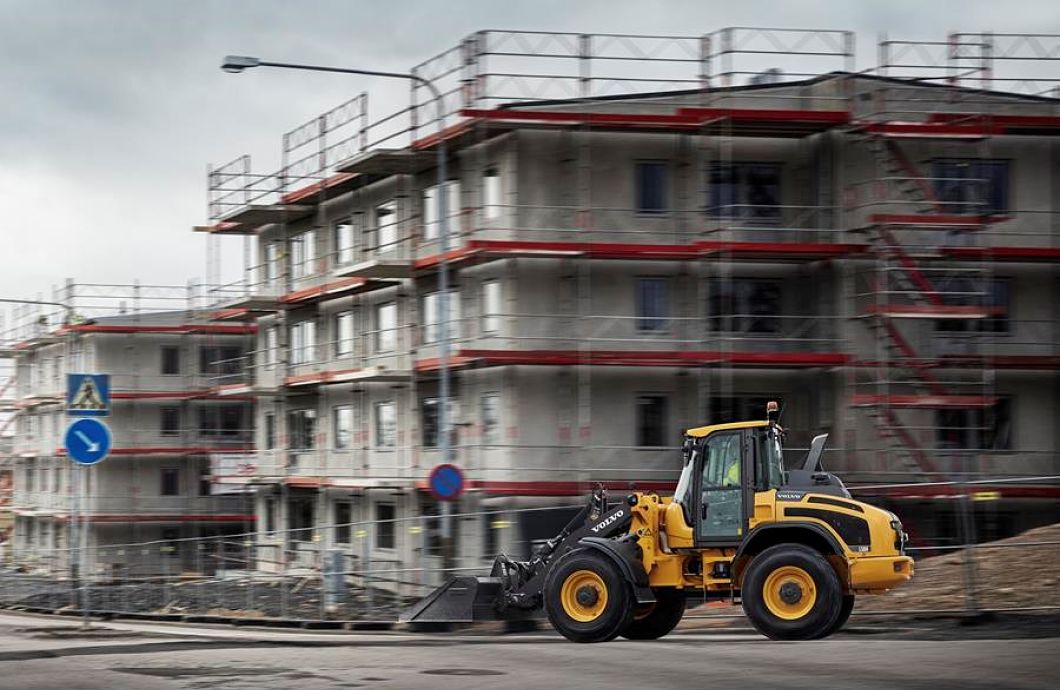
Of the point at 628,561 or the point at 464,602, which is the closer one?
the point at 628,561

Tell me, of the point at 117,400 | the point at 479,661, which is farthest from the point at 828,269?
the point at 117,400

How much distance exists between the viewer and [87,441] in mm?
20562

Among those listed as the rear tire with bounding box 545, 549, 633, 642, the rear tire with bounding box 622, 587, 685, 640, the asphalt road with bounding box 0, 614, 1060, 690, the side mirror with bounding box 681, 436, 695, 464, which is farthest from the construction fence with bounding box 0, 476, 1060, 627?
the rear tire with bounding box 545, 549, 633, 642

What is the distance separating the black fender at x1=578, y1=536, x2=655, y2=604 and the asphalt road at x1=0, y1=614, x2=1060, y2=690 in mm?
598

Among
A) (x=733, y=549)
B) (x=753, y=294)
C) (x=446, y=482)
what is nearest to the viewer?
(x=733, y=549)

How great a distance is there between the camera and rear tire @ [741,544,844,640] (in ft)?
53.1

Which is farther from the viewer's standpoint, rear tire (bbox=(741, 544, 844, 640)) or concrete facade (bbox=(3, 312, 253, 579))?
concrete facade (bbox=(3, 312, 253, 579))

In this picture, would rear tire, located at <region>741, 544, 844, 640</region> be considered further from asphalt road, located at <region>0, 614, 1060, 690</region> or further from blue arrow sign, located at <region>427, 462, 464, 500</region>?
blue arrow sign, located at <region>427, 462, 464, 500</region>

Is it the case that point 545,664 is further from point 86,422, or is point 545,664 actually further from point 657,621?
point 86,422

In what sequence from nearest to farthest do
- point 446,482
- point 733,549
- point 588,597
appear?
point 733,549 < point 588,597 < point 446,482

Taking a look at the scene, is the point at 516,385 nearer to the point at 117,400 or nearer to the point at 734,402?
the point at 734,402

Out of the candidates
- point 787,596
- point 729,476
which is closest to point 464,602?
point 729,476

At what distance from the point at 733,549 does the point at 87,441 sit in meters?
9.04

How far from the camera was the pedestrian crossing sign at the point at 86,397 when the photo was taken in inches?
823
